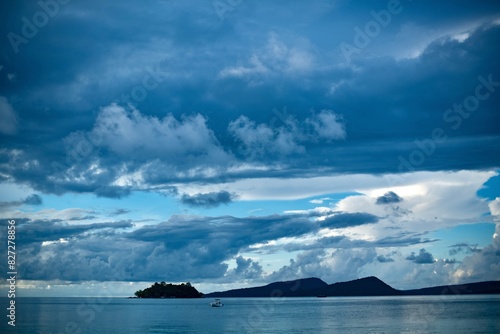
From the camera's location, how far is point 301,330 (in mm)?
130625

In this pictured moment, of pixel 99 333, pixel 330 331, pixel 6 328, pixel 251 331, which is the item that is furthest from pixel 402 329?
pixel 6 328

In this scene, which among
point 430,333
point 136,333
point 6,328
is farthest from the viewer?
point 6,328

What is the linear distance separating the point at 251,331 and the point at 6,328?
216 feet

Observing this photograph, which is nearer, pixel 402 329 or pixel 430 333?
pixel 430 333

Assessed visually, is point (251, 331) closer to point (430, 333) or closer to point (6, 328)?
point (430, 333)

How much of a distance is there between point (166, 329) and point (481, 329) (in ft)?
260

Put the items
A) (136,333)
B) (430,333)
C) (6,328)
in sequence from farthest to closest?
(6,328), (136,333), (430,333)

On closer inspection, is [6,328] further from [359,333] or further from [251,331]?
[359,333]

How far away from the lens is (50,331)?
130 metres

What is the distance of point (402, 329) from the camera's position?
127 m

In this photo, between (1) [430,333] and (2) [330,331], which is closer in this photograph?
(1) [430,333]

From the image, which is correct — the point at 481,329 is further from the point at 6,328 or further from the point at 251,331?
the point at 6,328

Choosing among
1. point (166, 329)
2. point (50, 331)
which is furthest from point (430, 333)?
point (50, 331)

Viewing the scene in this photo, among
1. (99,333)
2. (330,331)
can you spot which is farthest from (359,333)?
(99,333)
